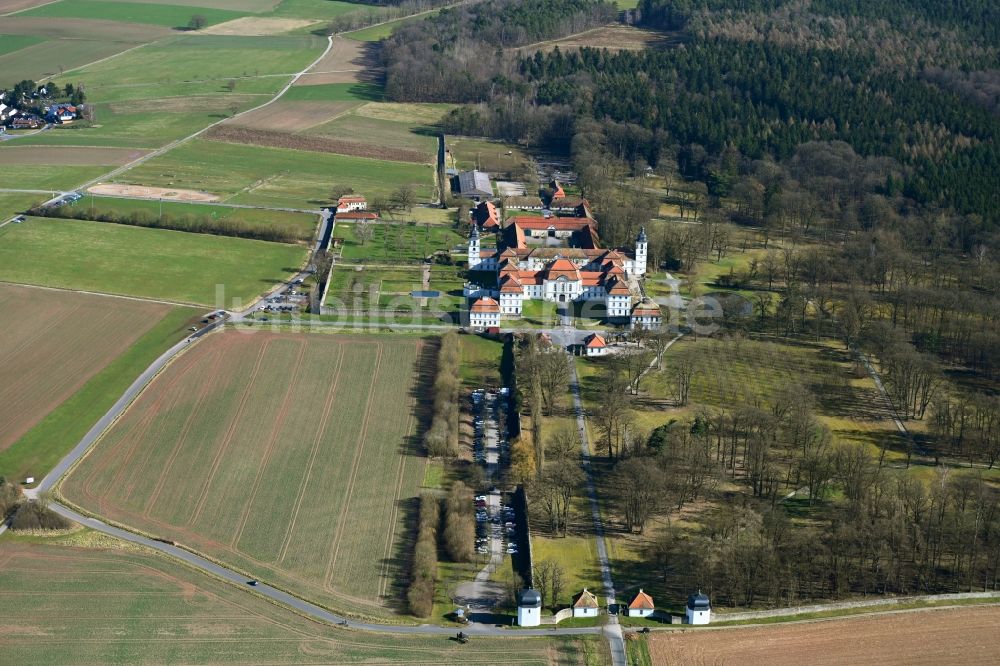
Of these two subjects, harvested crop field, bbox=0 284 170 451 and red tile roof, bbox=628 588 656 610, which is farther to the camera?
harvested crop field, bbox=0 284 170 451

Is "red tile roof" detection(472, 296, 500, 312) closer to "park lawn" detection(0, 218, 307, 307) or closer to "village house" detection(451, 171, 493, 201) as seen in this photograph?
"park lawn" detection(0, 218, 307, 307)

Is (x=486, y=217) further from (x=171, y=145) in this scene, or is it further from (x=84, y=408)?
(x=84, y=408)

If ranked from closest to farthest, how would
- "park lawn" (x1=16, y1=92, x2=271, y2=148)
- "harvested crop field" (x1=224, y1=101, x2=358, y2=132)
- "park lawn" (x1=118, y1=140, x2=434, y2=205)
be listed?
"park lawn" (x1=118, y1=140, x2=434, y2=205)
"park lawn" (x1=16, y1=92, x2=271, y2=148)
"harvested crop field" (x1=224, y1=101, x2=358, y2=132)

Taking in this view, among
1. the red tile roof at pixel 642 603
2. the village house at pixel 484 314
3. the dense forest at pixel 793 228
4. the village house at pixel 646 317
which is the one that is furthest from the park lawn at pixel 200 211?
the red tile roof at pixel 642 603

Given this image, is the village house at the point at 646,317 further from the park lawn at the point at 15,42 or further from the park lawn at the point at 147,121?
the park lawn at the point at 15,42

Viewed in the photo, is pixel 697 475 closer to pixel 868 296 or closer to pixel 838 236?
pixel 868 296

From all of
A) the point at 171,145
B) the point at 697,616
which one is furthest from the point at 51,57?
the point at 697,616

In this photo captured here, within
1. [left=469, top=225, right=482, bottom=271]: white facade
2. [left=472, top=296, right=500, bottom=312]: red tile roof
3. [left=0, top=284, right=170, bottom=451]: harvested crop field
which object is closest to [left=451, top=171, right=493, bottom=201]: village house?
[left=469, top=225, right=482, bottom=271]: white facade
